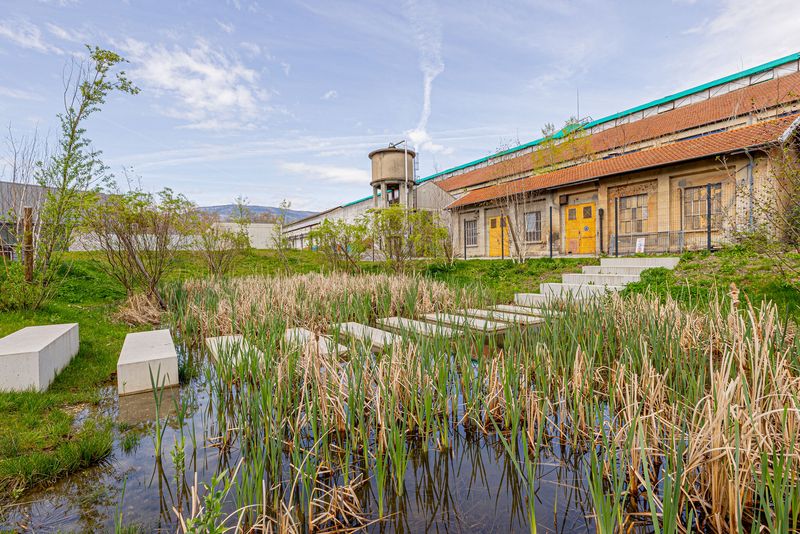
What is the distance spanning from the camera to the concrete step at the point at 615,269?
29.7ft

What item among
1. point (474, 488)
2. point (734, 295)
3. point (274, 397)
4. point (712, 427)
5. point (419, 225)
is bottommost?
point (474, 488)

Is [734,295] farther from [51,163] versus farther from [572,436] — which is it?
[51,163]

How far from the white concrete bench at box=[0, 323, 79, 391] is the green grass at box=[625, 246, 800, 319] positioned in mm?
7120

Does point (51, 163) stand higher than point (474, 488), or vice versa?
point (51, 163)

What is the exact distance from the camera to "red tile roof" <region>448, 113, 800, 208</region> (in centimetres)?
1053

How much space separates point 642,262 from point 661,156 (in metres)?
5.76

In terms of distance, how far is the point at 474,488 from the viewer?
2137 mm

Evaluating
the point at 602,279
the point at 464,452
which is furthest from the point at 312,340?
the point at 602,279

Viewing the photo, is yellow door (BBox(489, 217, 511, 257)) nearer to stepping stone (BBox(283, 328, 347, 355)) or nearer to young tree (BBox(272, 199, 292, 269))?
young tree (BBox(272, 199, 292, 269))

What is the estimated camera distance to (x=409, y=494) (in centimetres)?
208

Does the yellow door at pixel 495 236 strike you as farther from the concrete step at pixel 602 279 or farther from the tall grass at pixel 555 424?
the tall grass at pixel 555 424

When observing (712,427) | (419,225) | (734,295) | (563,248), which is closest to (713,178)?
(563,248)

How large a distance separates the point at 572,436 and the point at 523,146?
951 inches

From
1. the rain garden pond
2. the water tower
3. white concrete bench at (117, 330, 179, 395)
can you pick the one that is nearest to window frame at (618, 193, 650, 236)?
the rain garden pond
